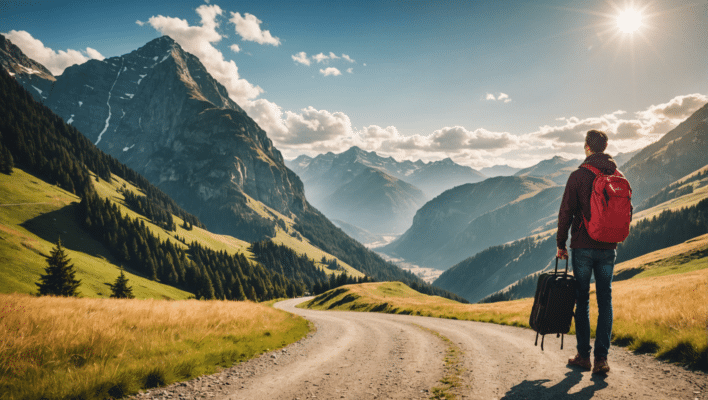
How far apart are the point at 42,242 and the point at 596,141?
371ft

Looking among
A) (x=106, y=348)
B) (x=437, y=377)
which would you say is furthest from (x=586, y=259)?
(x=106, y=348)

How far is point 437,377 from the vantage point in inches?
253

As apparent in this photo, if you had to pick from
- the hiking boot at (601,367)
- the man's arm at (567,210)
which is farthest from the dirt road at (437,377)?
the man's arm at (567,210)

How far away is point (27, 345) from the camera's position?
6387 mm

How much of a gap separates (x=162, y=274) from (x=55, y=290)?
68419 millimetres

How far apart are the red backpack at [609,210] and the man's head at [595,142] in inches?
43.5

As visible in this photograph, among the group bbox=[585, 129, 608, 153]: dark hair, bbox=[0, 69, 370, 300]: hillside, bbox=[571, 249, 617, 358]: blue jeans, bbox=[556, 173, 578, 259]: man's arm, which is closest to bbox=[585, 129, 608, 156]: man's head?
bbox=[585, 129, 608, 153]: dark hair

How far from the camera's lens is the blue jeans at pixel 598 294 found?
20.8 ft

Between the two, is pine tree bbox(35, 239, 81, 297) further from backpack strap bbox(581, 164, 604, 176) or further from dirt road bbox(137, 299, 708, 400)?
backpack strap bbox(581, 164, 604, 176)

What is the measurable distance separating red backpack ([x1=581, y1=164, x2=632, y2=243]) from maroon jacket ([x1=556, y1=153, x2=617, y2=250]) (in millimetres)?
161

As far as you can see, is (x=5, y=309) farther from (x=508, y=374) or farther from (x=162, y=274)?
(x=162, y=274)

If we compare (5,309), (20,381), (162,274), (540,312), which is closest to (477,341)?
(540,312)

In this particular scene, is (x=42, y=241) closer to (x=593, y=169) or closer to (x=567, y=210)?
(x=567, y=210)

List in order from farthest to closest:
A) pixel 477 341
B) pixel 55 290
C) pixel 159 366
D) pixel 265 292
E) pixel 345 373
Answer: pixel 265 292
pixel 55 290
pixel 477 341
pixel 345 373
pixel 159 366
